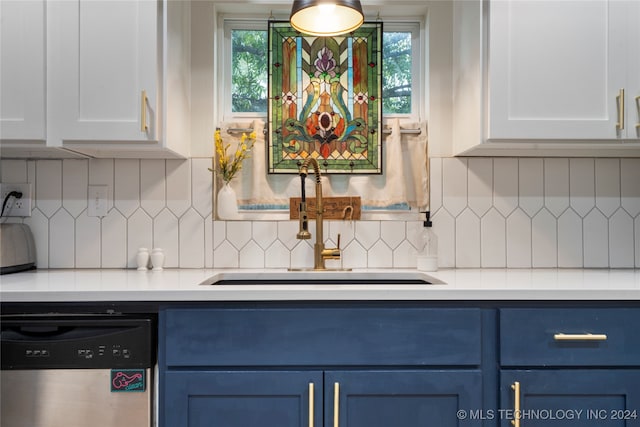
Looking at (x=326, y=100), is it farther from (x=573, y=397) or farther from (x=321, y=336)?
(x=573, y=397)

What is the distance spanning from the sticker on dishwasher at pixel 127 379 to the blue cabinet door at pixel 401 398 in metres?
0.53

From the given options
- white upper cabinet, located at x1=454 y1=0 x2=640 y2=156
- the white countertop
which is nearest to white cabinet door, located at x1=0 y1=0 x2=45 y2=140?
the white countertop

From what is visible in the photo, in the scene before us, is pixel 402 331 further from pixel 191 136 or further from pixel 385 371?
pixel 191 136

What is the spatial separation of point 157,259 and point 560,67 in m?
1.68

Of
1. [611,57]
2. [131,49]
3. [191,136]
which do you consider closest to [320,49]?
[191,136]

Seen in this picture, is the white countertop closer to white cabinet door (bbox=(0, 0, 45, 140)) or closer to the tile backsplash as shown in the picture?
the tile backsplash

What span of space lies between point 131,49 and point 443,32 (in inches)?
50.1

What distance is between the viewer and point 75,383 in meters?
1.23

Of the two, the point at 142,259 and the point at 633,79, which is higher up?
the point at 633,79

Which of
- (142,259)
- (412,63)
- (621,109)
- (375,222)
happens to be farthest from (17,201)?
(621,109)

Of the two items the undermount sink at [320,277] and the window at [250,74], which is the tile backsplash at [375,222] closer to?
the undermount sink at [320,277]

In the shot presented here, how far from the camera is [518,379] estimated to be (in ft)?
4.12

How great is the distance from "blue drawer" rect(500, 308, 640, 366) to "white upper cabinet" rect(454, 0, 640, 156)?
24.5 inches

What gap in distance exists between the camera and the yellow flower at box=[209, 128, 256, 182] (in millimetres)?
1845
